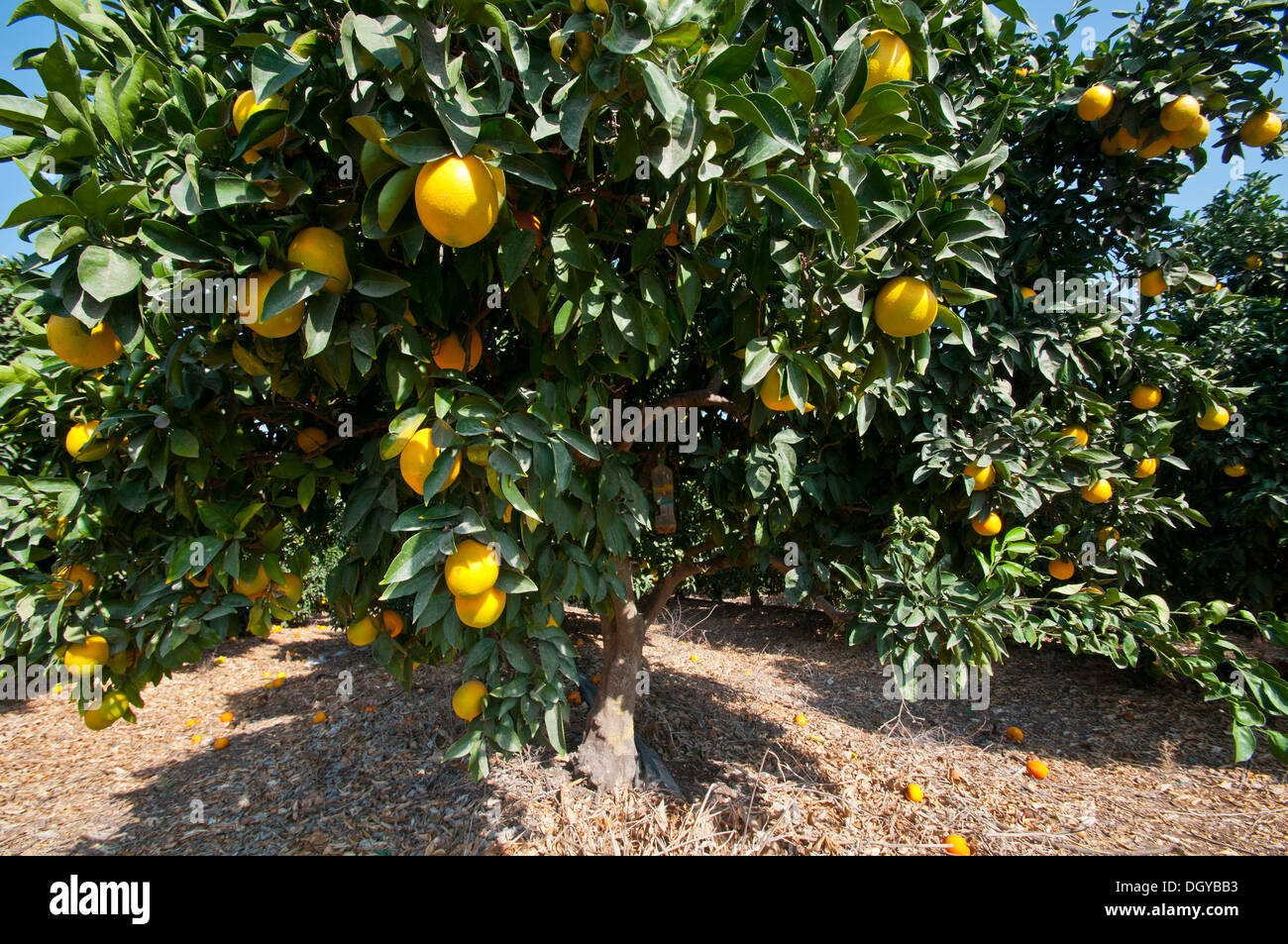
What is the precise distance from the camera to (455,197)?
972mm

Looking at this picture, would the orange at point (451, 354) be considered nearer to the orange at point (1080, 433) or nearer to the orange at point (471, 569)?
the orange at point (471, 569)

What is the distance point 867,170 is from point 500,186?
2.22ft


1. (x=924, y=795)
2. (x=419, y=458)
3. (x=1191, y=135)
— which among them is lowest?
(x=924, y=795)

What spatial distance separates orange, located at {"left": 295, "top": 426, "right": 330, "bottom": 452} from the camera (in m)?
1.84

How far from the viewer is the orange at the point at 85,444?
1.60m

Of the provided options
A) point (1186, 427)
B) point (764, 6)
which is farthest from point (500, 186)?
point (1186, 427)

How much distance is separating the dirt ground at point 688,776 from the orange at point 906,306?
7.47 ft

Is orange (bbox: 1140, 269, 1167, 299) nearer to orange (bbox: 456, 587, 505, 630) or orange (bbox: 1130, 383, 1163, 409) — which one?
orange (bbox: 1130, 383, 1163, 409)

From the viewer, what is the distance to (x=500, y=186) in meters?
1.05

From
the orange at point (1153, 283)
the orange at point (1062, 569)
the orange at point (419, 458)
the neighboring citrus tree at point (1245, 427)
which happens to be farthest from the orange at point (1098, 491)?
the orange at point (419, 458)

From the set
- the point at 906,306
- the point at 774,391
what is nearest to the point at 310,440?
the point at 774,391

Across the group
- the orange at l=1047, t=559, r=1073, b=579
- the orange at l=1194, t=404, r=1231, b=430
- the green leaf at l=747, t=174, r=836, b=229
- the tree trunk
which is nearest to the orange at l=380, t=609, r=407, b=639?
the tree trunk

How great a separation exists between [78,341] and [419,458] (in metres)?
0.65

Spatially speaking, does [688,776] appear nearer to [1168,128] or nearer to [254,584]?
[254,584]
